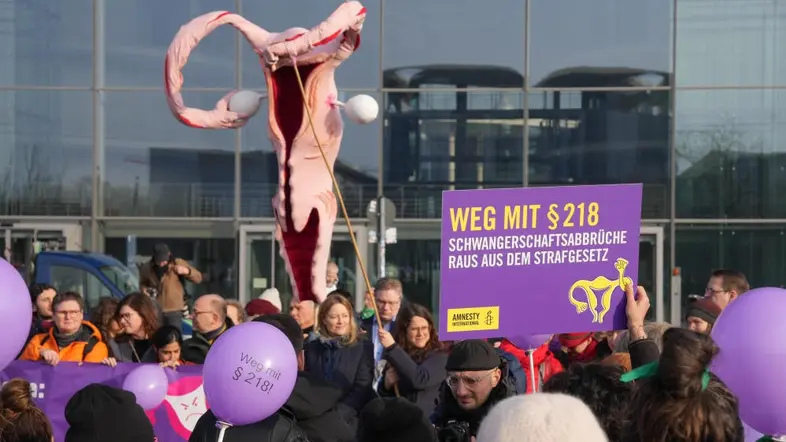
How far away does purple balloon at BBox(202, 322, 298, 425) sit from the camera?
459 centimetres

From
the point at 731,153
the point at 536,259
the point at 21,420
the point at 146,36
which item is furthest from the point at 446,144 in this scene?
the point at 21,420

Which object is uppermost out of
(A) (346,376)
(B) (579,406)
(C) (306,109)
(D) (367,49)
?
(D) (367,49)

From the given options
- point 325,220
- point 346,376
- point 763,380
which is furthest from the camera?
point 325,220

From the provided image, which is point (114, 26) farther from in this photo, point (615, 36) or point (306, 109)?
point (306, 109)

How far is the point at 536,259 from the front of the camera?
17.1 feet

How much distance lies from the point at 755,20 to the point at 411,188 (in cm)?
516

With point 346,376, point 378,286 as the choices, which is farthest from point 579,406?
point 378,286

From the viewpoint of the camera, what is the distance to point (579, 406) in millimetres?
2764

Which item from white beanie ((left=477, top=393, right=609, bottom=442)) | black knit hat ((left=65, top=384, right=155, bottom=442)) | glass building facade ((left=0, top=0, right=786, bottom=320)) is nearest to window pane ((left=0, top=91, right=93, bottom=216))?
glass building facade ((left=0, top=0, right=786, bottom=320))

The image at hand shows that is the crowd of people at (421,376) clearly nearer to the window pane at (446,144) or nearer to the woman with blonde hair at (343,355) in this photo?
the woman with blonde hair at (343,355)

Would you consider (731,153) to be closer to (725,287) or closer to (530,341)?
(725,287)

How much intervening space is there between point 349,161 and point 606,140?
11.4 ft

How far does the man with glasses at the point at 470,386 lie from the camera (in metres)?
5.16

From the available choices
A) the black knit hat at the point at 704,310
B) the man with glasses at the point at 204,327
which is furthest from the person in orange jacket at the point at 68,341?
the black knit hat at the point at 704,310
